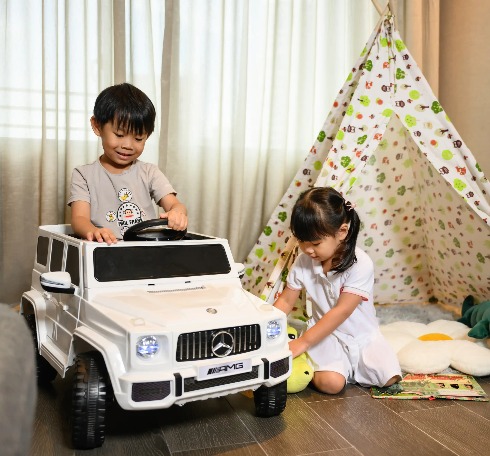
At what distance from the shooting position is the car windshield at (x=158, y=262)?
1.62 metres

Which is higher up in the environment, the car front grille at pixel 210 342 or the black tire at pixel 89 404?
the car front grille at pixel 210 342

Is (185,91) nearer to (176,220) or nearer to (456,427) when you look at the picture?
(176,220)

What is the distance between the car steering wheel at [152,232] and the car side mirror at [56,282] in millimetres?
233

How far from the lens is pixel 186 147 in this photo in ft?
10.1

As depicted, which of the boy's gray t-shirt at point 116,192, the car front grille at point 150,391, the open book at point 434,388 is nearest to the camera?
the car front grille at point 150,391

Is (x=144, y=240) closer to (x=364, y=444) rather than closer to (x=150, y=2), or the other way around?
(x=364, y=444)

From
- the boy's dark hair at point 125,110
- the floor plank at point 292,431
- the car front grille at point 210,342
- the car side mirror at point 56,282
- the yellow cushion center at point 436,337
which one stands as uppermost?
the boy's dark hair at point 125,110

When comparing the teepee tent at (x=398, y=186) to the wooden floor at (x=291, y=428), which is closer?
the wooden floor at (x=291, y=428)

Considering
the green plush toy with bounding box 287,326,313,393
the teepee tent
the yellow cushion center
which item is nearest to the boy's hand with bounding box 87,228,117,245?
the green plush toy with bounding box 287,326,313,393

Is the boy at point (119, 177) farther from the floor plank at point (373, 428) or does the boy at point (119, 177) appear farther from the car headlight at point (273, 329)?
the floor plank at point (373, 428)

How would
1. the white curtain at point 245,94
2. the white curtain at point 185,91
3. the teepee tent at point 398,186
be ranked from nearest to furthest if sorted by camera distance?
1. the teepee tent at point 398,186
2. the white curtain at point 185,91
3. the white curtain at point 245,94

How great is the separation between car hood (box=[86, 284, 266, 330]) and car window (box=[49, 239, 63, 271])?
0.31 meters

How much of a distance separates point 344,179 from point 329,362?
0.83 m

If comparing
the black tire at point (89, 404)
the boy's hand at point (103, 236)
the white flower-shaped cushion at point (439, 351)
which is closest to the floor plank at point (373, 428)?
the white flower-shaped cushion at point (439, 351)
